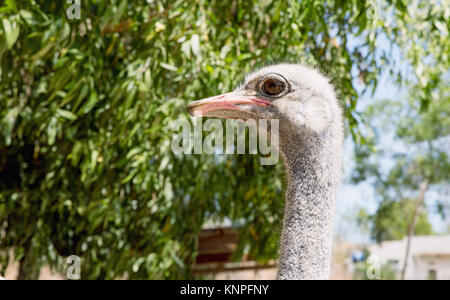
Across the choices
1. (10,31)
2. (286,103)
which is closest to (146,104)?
(10,31)

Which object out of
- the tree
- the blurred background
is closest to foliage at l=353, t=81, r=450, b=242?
the tree

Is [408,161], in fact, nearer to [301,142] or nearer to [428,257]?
[428,257]

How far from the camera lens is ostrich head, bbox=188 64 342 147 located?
151cm

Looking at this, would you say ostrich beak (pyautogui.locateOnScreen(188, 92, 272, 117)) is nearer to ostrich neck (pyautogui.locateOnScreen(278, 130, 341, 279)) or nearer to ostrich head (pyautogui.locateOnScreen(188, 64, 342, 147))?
ostrich head (pyautogui.locateOnScreen(188, 64, 342, 147))

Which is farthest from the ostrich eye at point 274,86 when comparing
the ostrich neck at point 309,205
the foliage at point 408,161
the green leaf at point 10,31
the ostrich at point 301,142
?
the foliage at point 408,161

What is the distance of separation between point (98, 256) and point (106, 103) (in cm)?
99

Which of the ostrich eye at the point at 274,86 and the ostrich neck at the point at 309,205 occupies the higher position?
the ostrich eye at the point at 274,86

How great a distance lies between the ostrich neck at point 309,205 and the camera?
4.40 feet

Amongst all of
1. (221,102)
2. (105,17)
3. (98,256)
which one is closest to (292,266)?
A: (221,102)

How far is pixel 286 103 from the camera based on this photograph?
1537 mm

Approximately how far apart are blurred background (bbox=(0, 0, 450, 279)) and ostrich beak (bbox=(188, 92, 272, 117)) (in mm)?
492

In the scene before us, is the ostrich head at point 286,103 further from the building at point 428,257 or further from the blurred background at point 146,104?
the building at point 428,257

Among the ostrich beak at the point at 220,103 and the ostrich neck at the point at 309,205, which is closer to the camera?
the ostrich neck at the point at 309,205
